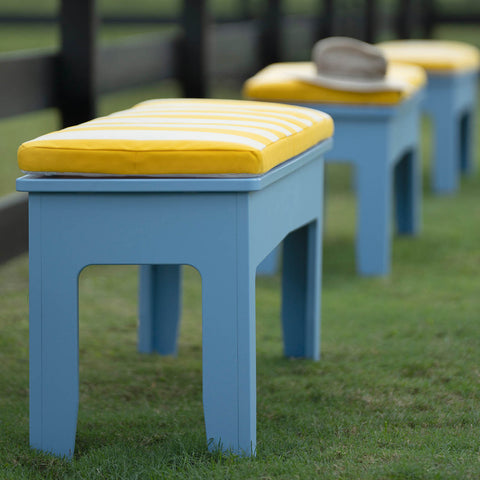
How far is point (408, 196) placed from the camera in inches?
115

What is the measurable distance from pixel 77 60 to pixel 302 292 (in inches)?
39.9

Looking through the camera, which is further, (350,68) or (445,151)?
(445,151)

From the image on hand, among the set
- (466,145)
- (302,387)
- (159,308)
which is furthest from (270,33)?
(302,387)

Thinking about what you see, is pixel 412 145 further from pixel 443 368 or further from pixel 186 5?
pixel 443 368

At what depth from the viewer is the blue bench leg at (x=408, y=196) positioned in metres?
2.93

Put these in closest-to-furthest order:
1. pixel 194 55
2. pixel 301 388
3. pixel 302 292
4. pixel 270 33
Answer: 1. pixel 301 388
2. pixel 302 292
3. pixel 194 55
4. pixel 270 33

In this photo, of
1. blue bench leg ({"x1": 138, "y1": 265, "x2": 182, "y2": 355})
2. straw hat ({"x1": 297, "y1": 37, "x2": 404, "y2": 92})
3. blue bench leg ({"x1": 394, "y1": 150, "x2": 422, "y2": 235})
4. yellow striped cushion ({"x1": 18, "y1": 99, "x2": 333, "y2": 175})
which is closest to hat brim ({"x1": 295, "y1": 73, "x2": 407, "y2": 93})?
straw hat ({"x1": 297, "y1": 37, "x2": 404, "y2": 92})

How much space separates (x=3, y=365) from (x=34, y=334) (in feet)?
1.68

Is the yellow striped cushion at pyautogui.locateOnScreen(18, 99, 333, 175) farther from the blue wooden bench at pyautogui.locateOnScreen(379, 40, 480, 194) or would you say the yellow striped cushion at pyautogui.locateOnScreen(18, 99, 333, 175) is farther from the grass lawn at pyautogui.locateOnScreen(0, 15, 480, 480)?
the blue wooden bench at pyautogui.locateOnScreen(379, 40, 480, 194)

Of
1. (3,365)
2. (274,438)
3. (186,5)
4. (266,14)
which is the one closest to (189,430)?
(274,438)

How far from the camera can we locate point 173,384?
5.29 ft

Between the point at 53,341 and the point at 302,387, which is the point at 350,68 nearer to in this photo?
the point at 302,387

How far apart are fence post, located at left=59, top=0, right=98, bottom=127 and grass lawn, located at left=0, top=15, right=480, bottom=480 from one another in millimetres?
424

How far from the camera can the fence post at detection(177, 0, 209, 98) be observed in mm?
3066
